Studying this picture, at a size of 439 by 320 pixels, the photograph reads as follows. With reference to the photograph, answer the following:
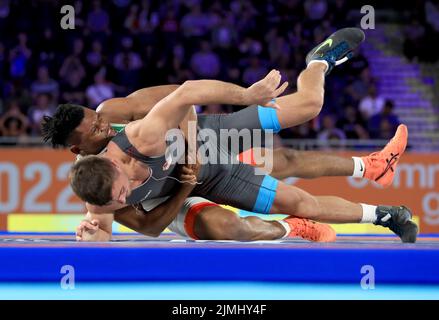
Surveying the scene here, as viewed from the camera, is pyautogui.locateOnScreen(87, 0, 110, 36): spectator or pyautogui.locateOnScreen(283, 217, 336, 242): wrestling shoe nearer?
pyautogui.locateOnScreen(283, 217, 336, 242): wrestling shoe

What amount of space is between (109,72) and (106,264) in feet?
18.4

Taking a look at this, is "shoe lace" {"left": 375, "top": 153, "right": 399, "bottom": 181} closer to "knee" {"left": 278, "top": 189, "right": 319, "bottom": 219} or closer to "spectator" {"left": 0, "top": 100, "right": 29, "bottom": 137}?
"knee" {"left": 278, "top": 189, "right": 319, "bottom": 219}

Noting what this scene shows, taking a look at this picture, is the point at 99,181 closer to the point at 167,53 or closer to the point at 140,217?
the point at 140,217

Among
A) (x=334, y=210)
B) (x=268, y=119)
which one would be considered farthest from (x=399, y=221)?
(x=268, y=119)

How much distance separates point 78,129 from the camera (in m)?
4.17

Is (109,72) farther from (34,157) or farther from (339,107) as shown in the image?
(339,107)

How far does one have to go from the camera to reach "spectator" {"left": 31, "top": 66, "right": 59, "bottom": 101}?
903 cm

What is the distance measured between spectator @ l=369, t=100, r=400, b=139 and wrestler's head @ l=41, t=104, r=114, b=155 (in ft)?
17.3

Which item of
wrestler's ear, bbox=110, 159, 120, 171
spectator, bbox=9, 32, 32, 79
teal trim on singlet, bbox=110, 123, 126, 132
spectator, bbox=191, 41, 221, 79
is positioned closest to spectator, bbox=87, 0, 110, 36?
spectator, bbox=9, 32, 32, 79

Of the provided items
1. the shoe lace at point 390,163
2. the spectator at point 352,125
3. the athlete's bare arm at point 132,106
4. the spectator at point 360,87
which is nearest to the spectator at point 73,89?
the spectator at point 352,125

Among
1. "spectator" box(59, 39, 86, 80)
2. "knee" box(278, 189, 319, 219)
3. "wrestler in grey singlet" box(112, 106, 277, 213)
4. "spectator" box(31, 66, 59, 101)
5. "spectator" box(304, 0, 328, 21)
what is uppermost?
"spectator" box(304, 0, 328, 21)

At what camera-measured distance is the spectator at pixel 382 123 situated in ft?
29.5

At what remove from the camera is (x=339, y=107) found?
372 inches
